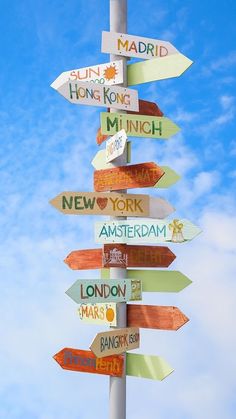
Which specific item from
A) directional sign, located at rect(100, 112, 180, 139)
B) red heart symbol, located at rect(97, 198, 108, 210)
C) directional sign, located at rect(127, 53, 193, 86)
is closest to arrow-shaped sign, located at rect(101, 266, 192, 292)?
red heart symbol, located at rect(97, 198, 108, 210)

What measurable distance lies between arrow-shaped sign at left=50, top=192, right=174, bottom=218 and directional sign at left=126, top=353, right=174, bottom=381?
1.00 metres

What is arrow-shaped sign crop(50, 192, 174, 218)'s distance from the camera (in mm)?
3926

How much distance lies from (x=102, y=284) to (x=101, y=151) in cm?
107

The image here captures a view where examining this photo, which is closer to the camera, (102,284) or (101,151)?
(102,284)

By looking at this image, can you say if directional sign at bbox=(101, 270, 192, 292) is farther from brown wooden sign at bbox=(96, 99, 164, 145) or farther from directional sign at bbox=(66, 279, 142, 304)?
brown wooden sign at bbox=(96, 99, 164, 145)

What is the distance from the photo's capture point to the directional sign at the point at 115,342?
3.71 m

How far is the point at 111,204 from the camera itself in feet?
13.4

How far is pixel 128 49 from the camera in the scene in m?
4.25

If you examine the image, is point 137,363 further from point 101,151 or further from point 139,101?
point 139,101

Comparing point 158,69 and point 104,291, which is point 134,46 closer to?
point 158,69

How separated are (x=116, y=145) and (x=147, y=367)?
5.14 feet

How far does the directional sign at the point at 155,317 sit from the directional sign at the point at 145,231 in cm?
49

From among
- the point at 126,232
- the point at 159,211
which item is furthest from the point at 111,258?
the point at 159,211

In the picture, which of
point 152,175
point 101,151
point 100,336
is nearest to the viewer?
point 100,336
